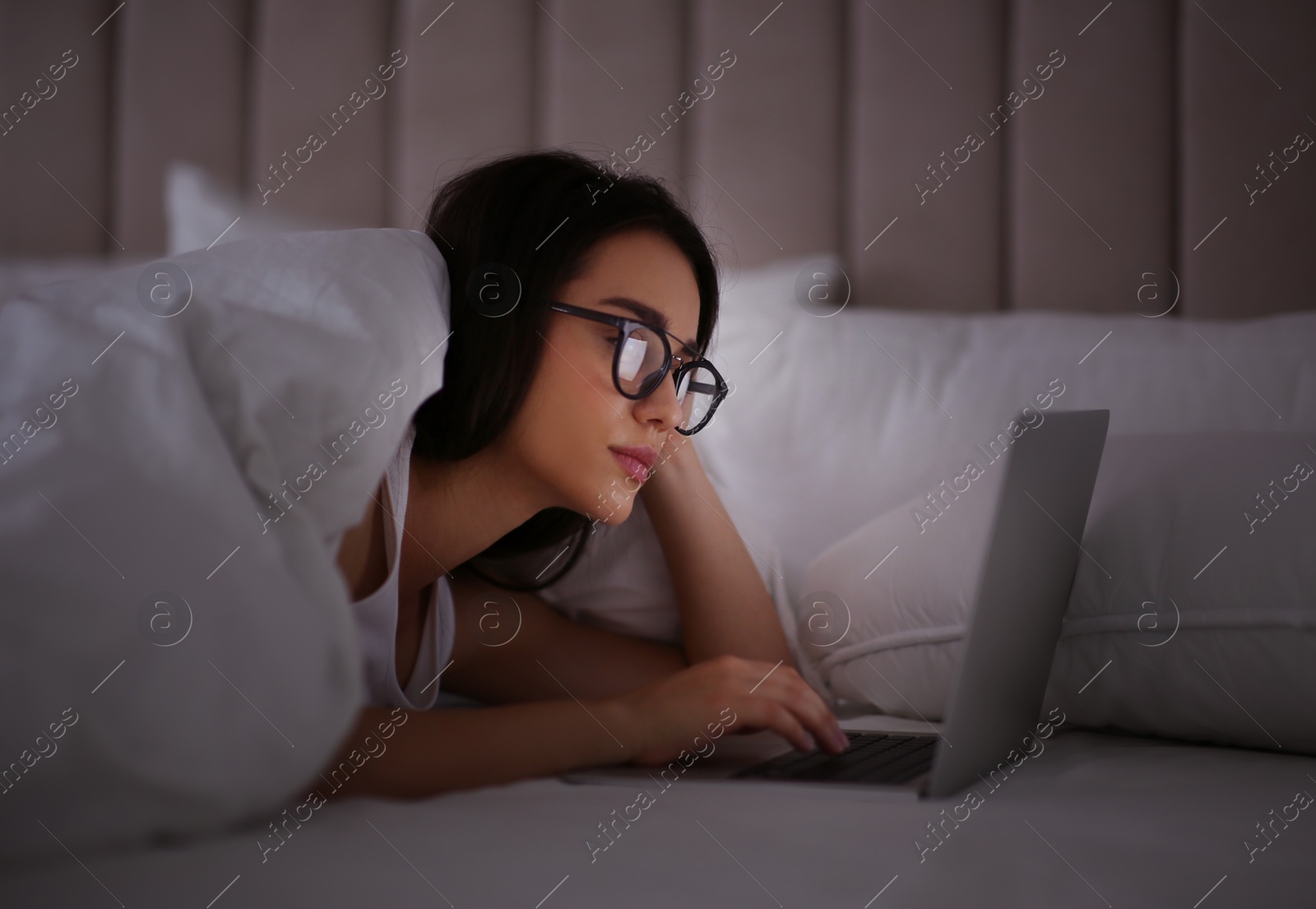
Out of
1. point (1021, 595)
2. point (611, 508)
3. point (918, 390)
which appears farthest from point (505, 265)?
point (918, 390)

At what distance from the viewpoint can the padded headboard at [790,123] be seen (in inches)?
58.3

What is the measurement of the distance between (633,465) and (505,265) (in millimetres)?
205

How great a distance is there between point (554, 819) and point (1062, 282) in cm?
131

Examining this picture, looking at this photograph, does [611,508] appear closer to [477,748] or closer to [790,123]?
[477,748]

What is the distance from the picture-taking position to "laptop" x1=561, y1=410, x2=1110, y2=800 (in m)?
0.62

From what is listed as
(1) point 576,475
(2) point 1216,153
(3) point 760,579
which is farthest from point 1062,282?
(1) point 576,475

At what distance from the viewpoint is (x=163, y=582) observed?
418mm

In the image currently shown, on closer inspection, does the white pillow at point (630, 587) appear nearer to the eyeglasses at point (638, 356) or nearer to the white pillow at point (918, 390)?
the white pillow at point (918, 390)

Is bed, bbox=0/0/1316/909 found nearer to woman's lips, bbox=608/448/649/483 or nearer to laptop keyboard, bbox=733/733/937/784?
laptop keyboard, bbox=733/733/937/784

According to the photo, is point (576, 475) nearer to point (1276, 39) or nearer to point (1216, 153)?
point (1216, 153)

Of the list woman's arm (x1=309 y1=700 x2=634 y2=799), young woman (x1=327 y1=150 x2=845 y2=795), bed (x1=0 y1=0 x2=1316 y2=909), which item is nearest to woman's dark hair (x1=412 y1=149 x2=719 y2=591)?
young woman (x1=327 y1=150 x2=845 y2=795)

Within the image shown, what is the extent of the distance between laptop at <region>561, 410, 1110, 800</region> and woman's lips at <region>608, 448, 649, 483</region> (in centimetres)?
24

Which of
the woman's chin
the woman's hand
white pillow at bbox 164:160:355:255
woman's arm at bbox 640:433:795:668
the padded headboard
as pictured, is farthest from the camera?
the padded headboard

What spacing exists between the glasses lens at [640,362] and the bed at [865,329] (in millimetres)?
177
